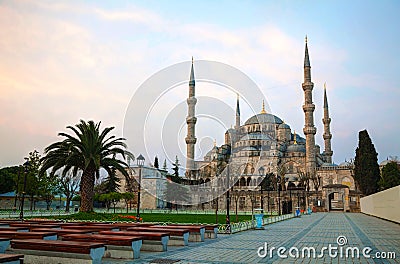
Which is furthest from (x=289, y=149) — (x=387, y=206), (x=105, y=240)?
(x=105, y=240)

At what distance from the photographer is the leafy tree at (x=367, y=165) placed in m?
35.4

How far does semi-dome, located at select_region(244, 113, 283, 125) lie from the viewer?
70.3m

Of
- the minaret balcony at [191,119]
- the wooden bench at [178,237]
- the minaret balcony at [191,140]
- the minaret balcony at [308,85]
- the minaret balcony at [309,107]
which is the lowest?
the wooden bench at [178,237]

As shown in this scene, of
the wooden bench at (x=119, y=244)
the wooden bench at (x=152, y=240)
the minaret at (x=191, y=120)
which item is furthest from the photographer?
the minaret at (x=191, y=120)

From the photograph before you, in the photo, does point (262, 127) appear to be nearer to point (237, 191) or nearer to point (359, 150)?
point (237, 191)

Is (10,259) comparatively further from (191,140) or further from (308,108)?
(308,108)

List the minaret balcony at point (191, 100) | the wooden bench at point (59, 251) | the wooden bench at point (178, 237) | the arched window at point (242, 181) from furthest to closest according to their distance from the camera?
the arched window at point (242, 181) → the minaret balcony at point (191, 100) → the wooden bench at point (178, 237) → the wooden bench at point (59, 251)

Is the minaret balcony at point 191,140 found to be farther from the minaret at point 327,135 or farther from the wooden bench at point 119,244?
the wooden bench at point 119,244

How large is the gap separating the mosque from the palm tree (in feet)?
78.0

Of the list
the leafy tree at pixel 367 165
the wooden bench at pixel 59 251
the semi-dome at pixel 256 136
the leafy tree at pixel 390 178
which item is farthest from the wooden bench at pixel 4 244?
the semi-dome at pixel 256 136

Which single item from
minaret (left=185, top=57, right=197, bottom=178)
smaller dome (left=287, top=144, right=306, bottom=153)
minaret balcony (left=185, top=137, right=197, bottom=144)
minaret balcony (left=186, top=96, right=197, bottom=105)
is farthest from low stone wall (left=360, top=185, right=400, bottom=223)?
smaller dome (left=287, top=144, right=306, bottom=153)

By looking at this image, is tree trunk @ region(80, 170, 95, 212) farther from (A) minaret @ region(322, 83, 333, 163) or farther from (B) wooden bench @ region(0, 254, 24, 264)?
(A) minaret @ region(322, 83, 333, 163)

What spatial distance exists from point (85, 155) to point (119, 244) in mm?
12158

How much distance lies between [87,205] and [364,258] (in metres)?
14.7
